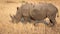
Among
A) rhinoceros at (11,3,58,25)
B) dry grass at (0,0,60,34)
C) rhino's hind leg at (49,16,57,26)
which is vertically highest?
rhinoceros at (11,3,58,25)

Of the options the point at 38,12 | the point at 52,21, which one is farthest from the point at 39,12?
the point at 52,21

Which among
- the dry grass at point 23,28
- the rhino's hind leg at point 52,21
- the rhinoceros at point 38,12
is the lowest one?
the dry grass at point 23,28

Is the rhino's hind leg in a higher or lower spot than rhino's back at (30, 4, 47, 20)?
lower

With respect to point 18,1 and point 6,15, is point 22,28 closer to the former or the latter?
point 6,15

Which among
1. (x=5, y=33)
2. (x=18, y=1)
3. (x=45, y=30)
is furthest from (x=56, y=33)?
(x=18, y=1)

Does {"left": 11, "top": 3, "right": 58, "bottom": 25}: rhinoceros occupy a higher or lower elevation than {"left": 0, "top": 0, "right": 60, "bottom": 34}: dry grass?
higher

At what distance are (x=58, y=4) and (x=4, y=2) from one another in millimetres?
675

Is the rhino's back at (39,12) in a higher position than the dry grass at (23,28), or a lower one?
higher

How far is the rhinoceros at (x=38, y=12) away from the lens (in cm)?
157

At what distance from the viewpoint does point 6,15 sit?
1813 mm

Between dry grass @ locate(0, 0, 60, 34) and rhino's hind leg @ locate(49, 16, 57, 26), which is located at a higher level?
rhino's hind leg @ locate(49, 16, 57, 26)

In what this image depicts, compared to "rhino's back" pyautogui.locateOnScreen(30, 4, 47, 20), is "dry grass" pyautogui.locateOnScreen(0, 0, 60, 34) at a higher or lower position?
lower

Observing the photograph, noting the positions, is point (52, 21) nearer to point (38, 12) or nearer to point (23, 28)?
point (38, 12)

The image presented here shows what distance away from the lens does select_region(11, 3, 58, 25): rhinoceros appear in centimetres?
157
